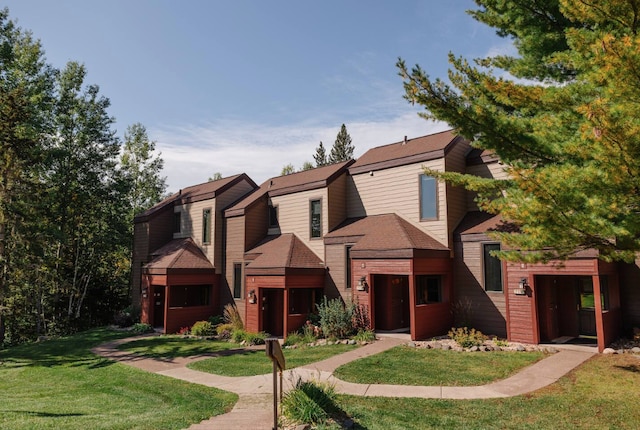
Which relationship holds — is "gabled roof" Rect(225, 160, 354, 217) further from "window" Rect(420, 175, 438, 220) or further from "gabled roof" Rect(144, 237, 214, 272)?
"window" Rect(420, 175, 438, 220)

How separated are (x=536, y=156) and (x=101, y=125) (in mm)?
27838

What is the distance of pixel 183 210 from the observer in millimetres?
24984

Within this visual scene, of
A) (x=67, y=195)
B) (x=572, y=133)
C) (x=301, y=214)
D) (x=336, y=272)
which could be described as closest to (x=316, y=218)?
(x=301, y=214)

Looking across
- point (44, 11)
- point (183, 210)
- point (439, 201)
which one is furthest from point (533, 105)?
point (183, 210)

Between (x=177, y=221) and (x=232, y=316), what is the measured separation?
8.86m

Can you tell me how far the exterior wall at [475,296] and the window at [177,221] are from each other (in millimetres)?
16673

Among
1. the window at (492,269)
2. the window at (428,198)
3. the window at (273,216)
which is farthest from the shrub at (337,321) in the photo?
the window at (273,216)

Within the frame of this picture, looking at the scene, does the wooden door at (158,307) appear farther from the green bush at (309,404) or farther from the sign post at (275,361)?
the sign post at (275,361)

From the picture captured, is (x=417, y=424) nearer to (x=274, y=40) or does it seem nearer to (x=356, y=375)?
(x=356, y=375)

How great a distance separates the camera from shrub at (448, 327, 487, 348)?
510 inches

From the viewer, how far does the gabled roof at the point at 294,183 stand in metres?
19.6

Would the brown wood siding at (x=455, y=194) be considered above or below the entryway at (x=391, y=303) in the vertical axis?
above

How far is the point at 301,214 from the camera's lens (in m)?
20.3

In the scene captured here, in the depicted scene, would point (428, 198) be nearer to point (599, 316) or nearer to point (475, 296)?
point (475, 296)
